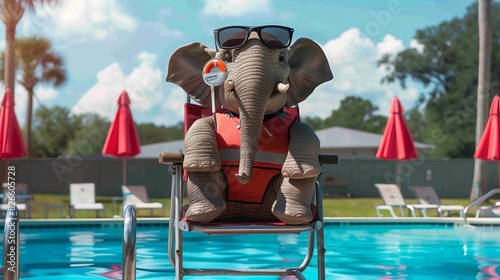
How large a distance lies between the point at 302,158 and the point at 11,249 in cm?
169

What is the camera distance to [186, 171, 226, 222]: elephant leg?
374 centimetres

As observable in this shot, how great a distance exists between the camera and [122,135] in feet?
44.7

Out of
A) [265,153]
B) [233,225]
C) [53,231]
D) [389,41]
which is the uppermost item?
[389,41]

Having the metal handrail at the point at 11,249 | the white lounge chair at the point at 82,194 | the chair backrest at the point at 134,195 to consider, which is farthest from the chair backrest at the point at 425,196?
the metal handrail at the point at 11,249

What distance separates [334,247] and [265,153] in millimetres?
5349

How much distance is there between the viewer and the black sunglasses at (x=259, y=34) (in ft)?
12.9

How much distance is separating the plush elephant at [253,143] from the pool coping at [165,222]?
7974 mm

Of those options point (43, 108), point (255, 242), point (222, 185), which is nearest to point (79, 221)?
point (255, 242)

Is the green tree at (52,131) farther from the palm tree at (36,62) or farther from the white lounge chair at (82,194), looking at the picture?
the white lounge chair at (82,194)

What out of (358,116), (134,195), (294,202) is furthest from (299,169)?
(358,116)

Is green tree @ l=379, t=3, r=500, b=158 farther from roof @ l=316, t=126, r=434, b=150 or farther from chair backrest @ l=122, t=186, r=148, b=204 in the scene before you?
chair backrest @ l=122, t=186, r=148, b=204

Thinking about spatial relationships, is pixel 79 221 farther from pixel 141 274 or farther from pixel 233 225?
pixel 233 225

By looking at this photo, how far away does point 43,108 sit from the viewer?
48875 millimetres

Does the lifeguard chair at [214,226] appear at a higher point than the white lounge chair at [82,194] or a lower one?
higher
